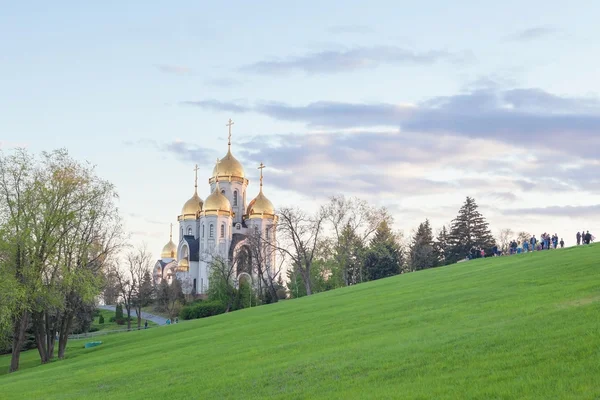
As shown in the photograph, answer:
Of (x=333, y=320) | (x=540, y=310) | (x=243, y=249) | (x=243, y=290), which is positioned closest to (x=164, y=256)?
(x=243, y=249)

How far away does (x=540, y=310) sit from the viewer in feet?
63.3

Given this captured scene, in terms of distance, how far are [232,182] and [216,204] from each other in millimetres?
7774

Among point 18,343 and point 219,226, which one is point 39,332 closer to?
point 18,343

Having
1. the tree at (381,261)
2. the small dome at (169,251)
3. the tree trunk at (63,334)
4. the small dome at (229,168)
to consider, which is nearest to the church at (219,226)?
the small dome at (229,168)

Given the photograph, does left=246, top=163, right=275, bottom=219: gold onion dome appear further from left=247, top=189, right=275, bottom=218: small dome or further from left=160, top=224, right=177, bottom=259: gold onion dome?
left=160, top=224, right=177, bottom=259: gold onion dome

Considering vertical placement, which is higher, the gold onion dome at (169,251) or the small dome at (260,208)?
the small dome at (260,208)

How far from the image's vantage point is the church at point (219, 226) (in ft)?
354

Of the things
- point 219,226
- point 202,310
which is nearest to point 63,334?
point 202,310

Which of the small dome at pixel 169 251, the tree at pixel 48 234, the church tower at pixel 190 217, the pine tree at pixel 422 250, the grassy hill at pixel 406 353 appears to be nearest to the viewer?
the grassy hill at pixel 406 353

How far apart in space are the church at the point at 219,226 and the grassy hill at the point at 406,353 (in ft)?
242

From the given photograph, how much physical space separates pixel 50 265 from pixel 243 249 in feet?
222

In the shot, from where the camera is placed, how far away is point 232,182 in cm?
11500

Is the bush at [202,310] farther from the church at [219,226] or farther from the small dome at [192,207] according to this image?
the small dome at [192,207]

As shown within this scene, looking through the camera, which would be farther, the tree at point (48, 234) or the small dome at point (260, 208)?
the small dome at point (260, 208)
